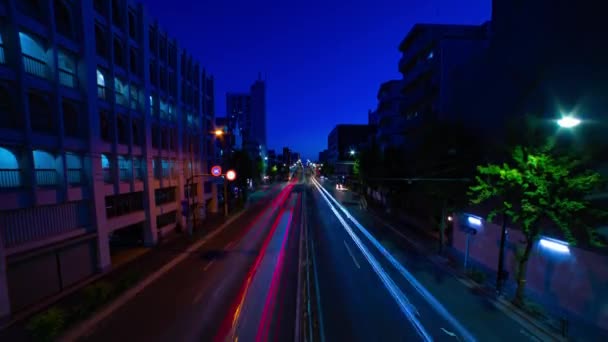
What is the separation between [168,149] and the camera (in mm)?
23547

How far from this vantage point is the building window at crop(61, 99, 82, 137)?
45.7ft

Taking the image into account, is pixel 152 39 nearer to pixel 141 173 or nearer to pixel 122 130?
pixel 122 130

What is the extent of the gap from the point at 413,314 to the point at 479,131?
511 inches

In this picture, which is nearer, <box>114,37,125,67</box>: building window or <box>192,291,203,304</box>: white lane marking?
<box>192,291,203,304</box>: white lane marking

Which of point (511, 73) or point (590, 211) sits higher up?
point (511, 73)

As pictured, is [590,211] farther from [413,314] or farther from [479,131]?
[479,131]

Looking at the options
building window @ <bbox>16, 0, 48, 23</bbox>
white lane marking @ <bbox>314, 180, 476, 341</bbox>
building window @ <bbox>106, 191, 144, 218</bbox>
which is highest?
building window @ <bbox>16, 0, 48, 23</bbox>

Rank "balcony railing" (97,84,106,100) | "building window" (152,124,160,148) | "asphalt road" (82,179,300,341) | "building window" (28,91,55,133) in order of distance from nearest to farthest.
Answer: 1. "asphalt road" (82,179,300,341)
2. "building window" (28,91,55,133)
3. "balcony railing" (97,84,106,100)
4. "building window" (152,124,160,148)

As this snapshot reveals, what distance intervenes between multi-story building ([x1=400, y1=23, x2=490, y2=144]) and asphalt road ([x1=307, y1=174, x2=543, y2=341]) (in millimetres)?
11357

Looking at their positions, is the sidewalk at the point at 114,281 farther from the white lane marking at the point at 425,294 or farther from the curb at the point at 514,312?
the curb at the point at 514,312

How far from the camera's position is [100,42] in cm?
1622

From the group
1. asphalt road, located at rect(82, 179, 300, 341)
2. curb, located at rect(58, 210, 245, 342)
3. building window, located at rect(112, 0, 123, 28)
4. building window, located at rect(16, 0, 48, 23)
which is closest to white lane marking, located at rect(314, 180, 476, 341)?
asphalt road, located at rect(82, 179, 300, 341)

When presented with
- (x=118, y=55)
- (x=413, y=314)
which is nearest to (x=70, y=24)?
(x=118, y=55)

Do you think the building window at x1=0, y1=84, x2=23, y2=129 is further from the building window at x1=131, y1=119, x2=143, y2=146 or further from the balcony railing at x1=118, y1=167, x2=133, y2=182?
the building window at x1=131, y1=119, x2=143, y2=146
